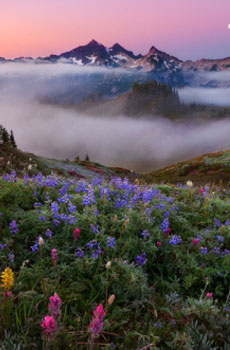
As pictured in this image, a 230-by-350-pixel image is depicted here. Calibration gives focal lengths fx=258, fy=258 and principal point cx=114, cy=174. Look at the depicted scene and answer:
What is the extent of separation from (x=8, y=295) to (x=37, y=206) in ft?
8.08

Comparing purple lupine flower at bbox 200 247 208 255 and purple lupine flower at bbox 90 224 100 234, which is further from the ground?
purple lupine flower at bbox 90 224 100 234

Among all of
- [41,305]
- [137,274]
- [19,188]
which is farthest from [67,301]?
[19,188]

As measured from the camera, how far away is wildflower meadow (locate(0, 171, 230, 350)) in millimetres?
2842

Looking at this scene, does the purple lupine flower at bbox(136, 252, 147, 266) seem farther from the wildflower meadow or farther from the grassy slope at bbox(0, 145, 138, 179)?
the grassy slope at bbox(0, 145, 138, 179)

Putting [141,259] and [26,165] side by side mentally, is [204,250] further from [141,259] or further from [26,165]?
[26,165]

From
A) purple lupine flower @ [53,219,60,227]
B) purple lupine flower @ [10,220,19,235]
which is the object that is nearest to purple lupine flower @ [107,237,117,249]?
purple lupine flower @ [53,219,60,227]

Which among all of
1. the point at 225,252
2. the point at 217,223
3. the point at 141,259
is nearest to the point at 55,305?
the point at 141,259

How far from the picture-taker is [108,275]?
12.8ft

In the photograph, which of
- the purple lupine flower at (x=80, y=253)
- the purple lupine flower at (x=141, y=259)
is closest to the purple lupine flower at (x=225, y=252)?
the purple lupine flower at (x=141, y=259)

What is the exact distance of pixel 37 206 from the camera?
200 inches

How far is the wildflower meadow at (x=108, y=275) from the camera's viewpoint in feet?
9.32

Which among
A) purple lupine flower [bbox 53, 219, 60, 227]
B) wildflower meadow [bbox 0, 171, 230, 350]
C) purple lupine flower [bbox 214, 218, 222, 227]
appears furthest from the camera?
purple lupine flower [bbox 214, 218, 222, 227]

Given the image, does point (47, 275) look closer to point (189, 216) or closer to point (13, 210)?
point (13, 210)

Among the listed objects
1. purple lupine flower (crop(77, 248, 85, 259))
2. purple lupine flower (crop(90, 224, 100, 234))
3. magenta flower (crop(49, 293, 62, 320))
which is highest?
magenta flower (crop(49, 293, 62, 320))
